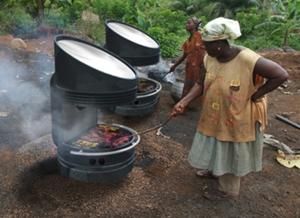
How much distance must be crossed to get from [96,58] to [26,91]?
3.24 metres

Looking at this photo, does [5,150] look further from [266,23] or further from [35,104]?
[266,23]

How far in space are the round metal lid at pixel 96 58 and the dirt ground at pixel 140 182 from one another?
3.65ft

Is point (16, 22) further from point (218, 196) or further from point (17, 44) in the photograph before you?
point (218, 196)

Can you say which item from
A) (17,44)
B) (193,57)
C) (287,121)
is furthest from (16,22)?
(287,121)

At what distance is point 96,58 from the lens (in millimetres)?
3744

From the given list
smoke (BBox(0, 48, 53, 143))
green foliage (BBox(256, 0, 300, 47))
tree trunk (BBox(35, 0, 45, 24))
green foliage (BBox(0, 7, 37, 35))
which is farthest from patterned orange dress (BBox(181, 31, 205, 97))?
green foliage (BBox(256, 0, 300, 47))

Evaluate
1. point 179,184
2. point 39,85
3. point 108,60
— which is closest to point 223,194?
point 179,184

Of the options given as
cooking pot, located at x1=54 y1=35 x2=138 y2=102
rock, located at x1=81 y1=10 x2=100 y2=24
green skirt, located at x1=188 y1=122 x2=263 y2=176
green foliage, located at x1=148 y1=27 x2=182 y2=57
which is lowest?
green foliage, located at x1=148 y1=27 x2=182 y2=57

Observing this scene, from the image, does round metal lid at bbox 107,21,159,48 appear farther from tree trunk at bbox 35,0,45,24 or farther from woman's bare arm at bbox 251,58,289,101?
tree trunk at bbox 35,0,45,24

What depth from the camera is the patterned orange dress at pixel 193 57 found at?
5965 mm

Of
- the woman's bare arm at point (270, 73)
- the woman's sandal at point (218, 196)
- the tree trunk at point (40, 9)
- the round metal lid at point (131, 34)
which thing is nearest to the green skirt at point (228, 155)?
the woman's sandal at point (218, 196)

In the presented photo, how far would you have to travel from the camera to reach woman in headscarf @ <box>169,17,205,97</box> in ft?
19.4

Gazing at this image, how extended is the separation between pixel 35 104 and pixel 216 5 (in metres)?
10.8

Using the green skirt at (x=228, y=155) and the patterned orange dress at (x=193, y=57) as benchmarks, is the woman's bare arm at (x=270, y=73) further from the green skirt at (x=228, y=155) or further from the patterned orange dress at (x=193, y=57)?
the patterned orange dress at (x=193, y=57)
